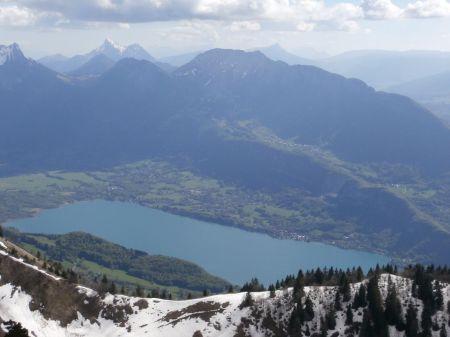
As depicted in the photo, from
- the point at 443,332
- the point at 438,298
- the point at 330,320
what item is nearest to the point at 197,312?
the point at 330,320

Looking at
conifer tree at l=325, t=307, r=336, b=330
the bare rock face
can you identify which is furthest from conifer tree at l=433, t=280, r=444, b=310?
the bare rock face

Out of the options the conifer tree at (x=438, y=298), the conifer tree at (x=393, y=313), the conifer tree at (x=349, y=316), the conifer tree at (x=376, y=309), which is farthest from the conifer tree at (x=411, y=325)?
the conifer tree at (x=349, y=316)

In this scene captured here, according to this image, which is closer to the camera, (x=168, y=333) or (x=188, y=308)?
(x=168, y=333)

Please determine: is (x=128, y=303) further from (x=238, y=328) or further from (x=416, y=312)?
(x=416, y=312)

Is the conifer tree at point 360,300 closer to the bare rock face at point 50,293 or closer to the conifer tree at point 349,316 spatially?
the conifer tree at point 349,316

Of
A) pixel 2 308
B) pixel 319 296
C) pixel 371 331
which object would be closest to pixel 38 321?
pixel 2 308

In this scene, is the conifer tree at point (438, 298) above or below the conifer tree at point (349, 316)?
above

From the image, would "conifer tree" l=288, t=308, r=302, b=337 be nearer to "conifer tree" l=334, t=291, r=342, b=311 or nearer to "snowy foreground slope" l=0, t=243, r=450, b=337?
"snowy foreground slope" l=0, t=243, r=450, b=337

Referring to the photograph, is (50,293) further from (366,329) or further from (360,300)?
(366,329)
